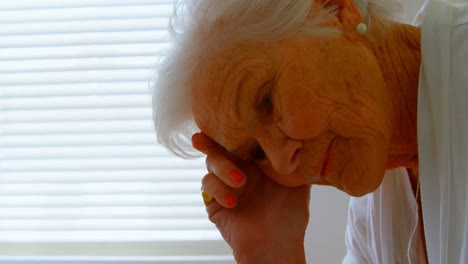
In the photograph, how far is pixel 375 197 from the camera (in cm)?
129

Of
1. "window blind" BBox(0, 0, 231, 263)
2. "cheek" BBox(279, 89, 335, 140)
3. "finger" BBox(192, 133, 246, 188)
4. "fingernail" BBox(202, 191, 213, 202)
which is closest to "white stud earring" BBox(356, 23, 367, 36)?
"cheek" BBox(279, 89, 335, 140)

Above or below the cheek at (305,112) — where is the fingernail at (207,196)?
below

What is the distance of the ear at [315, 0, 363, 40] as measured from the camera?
3.19 ft

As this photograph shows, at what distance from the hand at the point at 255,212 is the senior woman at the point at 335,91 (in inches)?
3.4

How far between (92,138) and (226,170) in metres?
1.01

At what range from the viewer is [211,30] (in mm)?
1006

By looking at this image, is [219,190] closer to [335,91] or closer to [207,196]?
[207,196]

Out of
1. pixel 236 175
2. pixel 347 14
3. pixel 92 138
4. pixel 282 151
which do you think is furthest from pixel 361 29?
pixel 92 138

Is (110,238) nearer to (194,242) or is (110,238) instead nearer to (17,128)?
(194,242)

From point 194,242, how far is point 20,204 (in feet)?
2.30

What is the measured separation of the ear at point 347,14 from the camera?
972mm

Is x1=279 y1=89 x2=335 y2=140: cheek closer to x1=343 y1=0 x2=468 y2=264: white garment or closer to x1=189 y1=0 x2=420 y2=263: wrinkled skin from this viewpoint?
x1=189 y1=0 x2=420 y2=263: wrinkled skin

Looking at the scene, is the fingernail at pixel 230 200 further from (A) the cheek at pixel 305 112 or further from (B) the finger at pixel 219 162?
(A) the cheek at pixel 305 112

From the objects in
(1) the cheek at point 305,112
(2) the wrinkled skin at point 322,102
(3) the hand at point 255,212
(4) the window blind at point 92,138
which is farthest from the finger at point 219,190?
(4) the window blind at point 92,138
